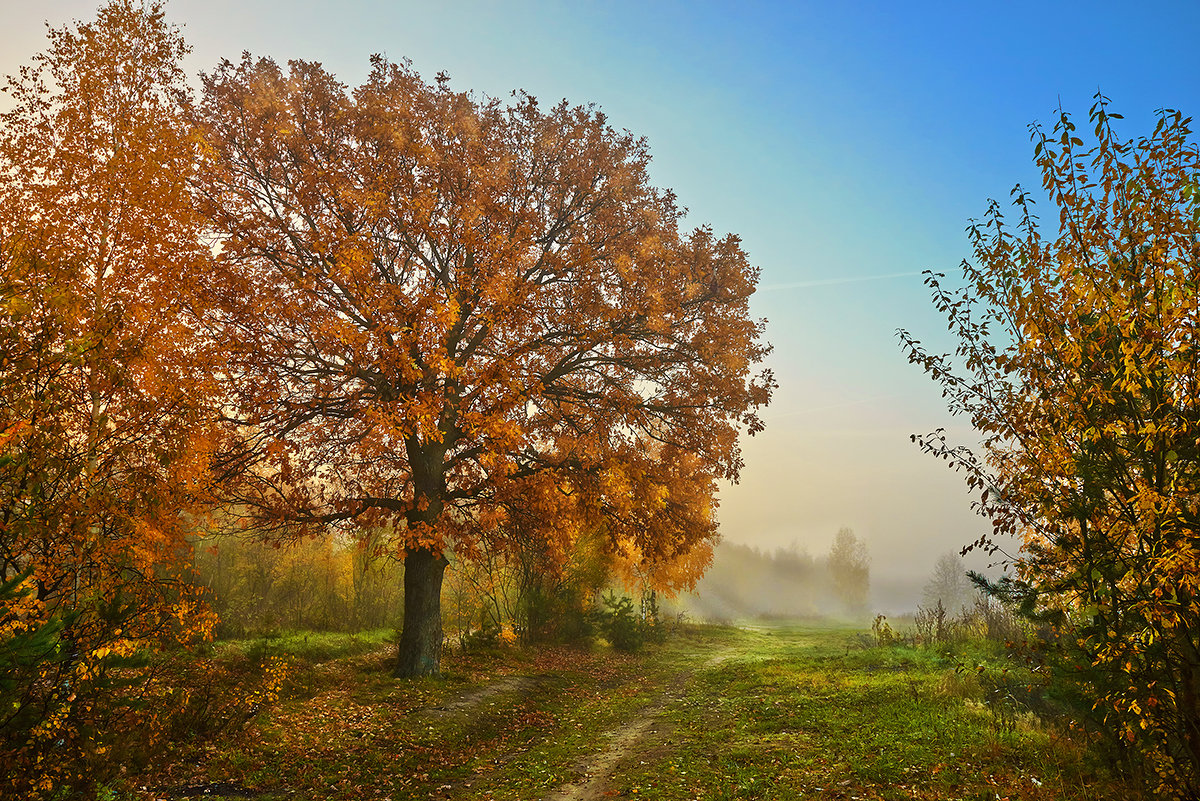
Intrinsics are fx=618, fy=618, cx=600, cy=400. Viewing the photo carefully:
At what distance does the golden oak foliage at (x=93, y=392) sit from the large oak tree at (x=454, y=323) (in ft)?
6.00

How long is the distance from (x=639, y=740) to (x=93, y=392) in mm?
10281

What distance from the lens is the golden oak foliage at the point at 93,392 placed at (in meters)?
5.74

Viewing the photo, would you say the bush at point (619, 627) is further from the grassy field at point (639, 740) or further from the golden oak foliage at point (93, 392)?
the golden oak foliage at point (93, 392)

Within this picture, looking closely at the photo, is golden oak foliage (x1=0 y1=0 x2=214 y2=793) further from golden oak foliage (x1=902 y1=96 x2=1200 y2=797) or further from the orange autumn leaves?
golden oak foliage (x1=902 y1=96 x2=1200 y2=797)

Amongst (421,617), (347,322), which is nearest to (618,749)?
(421,617)

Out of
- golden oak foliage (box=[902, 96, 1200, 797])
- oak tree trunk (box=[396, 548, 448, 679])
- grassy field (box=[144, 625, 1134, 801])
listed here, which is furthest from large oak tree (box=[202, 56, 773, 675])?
golden oak foliage (box=[902, 96, 1200, 797])

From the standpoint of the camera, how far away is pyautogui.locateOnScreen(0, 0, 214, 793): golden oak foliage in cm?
574

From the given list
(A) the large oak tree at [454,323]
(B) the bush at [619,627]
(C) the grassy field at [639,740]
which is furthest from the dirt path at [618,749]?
(B) the bush at [619,627]

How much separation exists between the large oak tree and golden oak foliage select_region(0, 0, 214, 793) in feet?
6.00

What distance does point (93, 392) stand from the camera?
312 inches

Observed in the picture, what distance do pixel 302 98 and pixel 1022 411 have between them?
16.2m

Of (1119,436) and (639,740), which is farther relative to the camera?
(639,740)

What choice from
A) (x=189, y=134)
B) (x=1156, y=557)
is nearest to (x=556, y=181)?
(x=189, y=134)

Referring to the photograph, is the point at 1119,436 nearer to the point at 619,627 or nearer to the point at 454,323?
the point at 454,323
